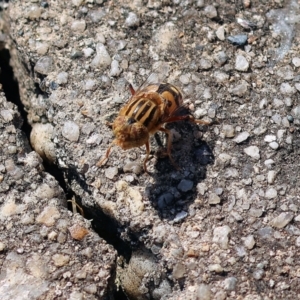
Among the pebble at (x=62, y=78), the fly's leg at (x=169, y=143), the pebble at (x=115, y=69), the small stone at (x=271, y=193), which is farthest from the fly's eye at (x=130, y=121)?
the small stone at (x=271, y=193)

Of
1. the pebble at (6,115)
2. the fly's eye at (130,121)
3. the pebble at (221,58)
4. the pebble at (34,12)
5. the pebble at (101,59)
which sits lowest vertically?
the pebble at (221,58)

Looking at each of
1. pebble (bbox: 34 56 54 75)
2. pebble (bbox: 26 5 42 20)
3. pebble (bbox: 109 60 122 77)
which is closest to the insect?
pebble (bbox: 109 60 122 77)

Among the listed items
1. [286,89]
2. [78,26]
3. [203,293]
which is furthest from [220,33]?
[203,293]

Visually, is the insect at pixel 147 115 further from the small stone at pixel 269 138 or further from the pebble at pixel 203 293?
the pebble at pixel 203 293

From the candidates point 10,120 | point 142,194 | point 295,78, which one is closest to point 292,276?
point 142,194

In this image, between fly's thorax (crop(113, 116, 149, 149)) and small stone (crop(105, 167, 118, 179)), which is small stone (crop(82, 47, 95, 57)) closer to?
fly's thorax (crop(113, 116, 149, 149))

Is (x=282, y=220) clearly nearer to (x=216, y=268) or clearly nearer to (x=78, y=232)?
(x=216, y=268)

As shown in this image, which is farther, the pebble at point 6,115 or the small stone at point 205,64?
the small stone at point 205,64
